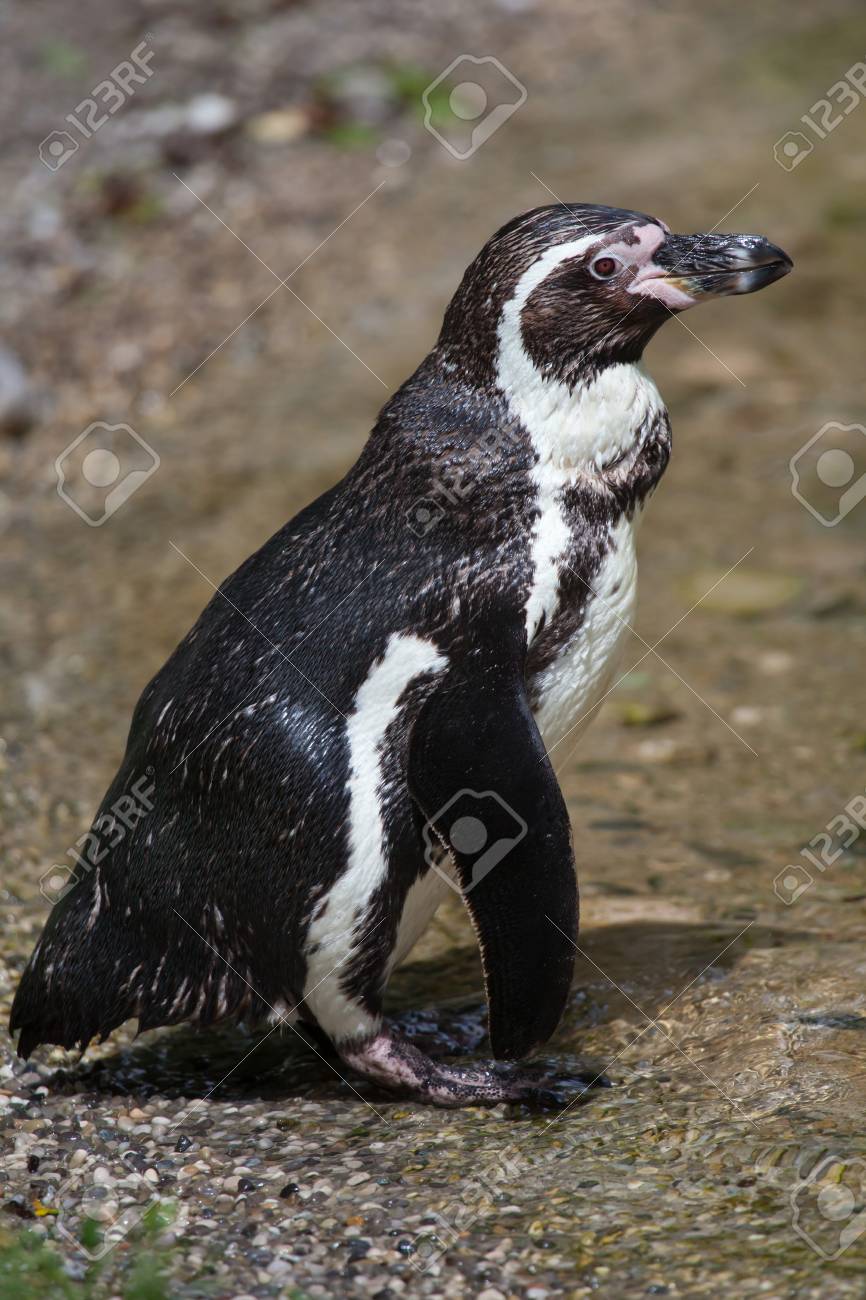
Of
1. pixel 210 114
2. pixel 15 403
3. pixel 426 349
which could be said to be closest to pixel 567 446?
pixel 426 349

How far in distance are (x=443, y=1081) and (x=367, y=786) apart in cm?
55

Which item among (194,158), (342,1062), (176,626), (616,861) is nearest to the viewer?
(342,1062)

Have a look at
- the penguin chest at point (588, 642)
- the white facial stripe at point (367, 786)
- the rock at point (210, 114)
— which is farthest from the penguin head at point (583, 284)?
the rock at point (210, 114)

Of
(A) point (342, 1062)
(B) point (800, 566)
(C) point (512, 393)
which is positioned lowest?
(A) point (342, 1062)

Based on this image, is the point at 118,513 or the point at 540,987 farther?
the point at 118,513

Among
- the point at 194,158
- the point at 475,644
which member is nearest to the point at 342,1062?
the point at 475,644

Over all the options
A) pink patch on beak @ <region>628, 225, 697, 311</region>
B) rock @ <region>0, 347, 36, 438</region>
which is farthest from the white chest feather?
rock @ <region>0, 347, 36, 438</region>

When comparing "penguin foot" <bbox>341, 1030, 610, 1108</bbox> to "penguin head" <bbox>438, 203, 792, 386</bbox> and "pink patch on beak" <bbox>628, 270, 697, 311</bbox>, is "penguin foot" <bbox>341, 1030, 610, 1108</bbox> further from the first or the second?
"pink patch on beak" <bbox>628, 270, 697, 311</bbox>

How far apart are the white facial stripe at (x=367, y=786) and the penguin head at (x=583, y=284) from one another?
511mm

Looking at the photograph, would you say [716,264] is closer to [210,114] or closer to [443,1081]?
[443,1081]

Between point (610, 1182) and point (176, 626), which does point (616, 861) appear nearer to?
point (610, 1182)

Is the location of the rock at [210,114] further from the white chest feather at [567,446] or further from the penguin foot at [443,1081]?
the penguin foot at [443,1081]

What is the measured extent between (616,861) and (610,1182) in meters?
1.30

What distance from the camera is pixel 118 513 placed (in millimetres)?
5715
